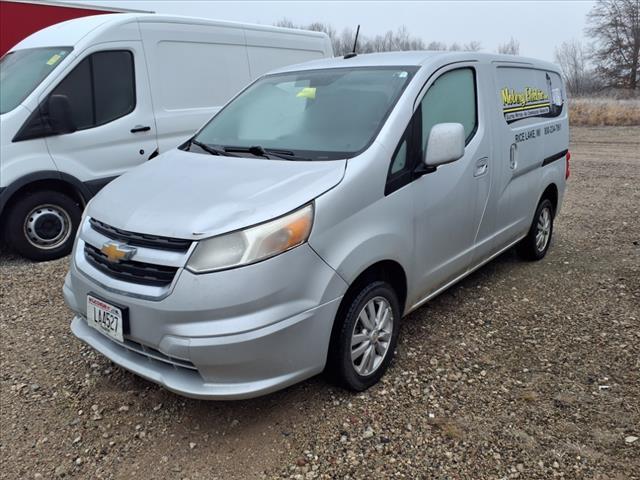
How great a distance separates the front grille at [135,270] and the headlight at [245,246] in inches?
5.4

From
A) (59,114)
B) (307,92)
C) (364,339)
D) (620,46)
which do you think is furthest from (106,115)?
(620,46)

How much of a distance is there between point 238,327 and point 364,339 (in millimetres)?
821

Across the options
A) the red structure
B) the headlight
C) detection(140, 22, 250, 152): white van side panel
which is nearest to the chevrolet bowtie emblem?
the headlight

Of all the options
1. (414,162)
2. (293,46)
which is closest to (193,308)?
(414,162)

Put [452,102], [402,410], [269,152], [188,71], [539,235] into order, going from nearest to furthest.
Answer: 1. [402,410]
2. [269,152]
3. [452,102]
4. [539,235]
5. [188,71]

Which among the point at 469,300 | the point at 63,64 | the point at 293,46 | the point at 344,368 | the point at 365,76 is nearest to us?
the point at 344,368

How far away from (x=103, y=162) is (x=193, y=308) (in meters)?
3.76

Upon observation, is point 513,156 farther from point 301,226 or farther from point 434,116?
point 301,226

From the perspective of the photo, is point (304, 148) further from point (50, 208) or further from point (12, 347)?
point (50, 208)

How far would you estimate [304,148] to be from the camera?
3055mm

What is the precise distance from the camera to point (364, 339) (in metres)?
2.86

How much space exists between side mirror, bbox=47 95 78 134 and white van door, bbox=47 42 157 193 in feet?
0.33

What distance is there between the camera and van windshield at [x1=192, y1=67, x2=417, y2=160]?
9.91 ft

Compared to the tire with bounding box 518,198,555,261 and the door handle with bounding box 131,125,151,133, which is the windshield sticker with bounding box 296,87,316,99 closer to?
the tire with bounding box 518,198,555,261
